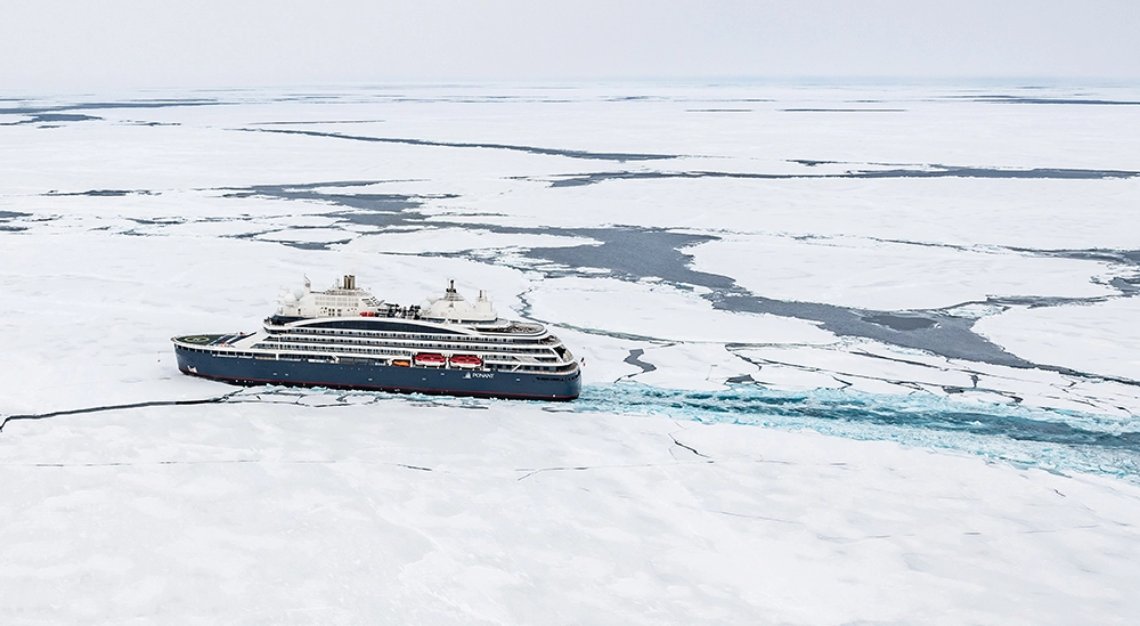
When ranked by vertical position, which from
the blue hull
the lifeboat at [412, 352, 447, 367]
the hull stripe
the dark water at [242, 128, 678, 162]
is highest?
the dark water at [242, 128, 678, 162]

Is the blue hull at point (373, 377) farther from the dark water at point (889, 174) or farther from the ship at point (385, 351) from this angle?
the dark water at point (889, 174)

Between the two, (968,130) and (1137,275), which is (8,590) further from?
(968,130)

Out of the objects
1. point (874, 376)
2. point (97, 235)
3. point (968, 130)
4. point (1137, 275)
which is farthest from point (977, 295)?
point (968, 130)

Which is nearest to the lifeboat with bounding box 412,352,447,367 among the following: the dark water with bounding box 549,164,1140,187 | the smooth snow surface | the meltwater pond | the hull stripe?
the hull stripe

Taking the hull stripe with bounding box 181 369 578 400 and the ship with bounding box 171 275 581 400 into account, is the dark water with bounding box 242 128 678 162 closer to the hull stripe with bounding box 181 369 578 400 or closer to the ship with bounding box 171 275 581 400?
the ship with bounding box 171 275 581 400

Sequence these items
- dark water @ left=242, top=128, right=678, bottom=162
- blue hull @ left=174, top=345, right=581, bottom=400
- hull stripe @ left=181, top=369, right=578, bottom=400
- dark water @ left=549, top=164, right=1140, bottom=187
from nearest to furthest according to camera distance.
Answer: blue hull @ left=174, top=345, right=581, bottom=400
hull stripe @ left=181, top=369, right=578, bottom=400
dark water @ left=549, top=164, right=1140, bottom=187
dark water @ left=242, top=128, right=678, bottom=162

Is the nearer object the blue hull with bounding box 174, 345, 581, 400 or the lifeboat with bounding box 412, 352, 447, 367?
the blue hull with bounding box 174, 345, 581, 400

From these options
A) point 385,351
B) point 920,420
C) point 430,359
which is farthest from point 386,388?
point 920,420
